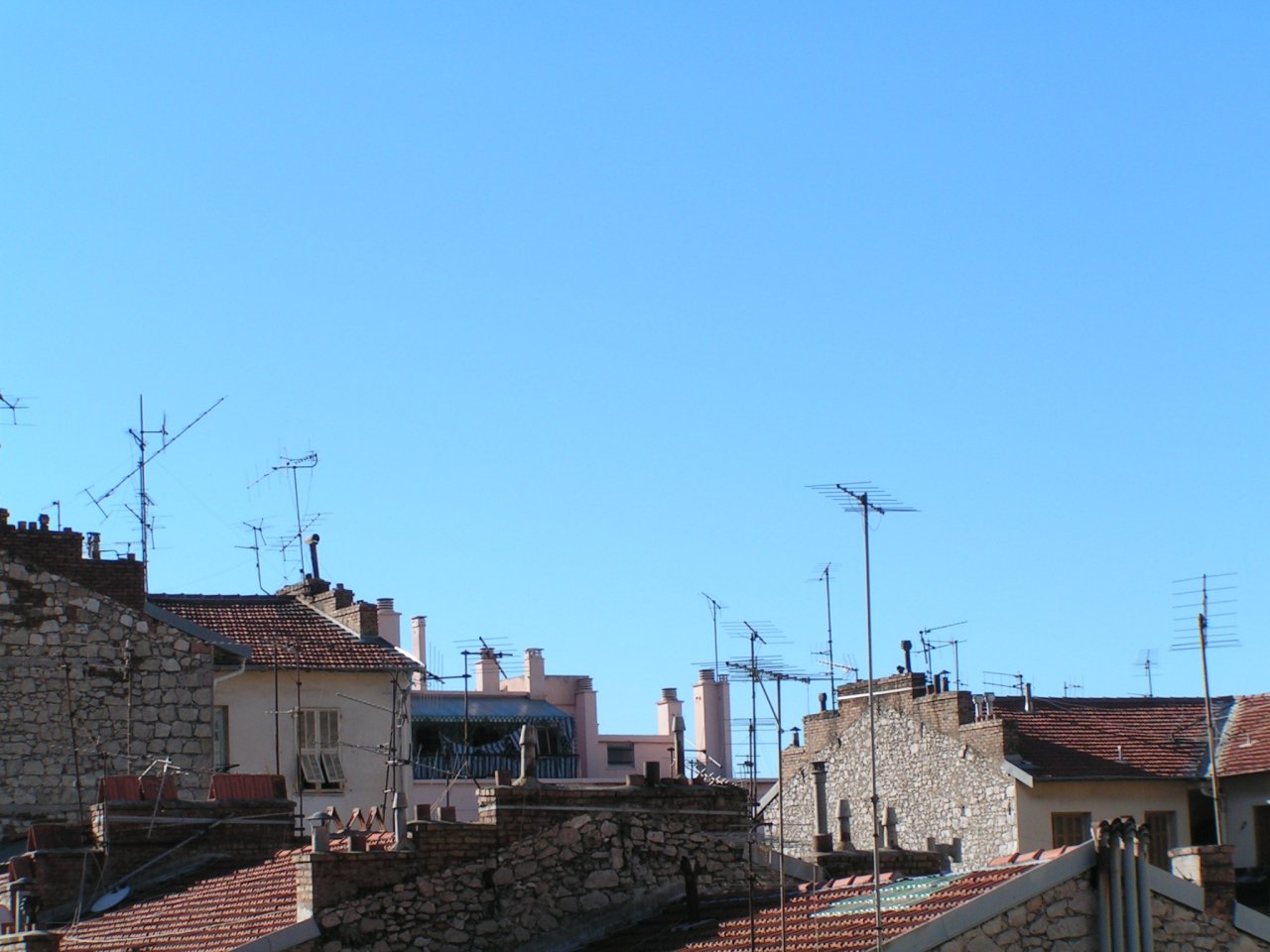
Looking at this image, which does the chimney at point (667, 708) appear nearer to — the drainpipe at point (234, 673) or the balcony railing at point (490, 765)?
the balcony railing at point (490, 765)

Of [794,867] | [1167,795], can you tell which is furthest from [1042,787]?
[794,867]

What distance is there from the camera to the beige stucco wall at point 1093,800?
39.1 m

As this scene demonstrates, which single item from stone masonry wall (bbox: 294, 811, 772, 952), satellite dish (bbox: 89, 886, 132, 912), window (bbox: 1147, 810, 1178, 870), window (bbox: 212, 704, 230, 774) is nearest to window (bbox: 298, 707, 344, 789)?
window (bbox: 212, 704, 230, 774)

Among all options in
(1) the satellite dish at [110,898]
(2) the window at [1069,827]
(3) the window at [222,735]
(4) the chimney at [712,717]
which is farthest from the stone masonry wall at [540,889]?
(4) the chimney at [712,717]

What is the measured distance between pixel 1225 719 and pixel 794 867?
63.2 feet

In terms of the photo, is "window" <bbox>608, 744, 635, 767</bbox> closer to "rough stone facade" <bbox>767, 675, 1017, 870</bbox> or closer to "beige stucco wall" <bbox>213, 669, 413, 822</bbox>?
"rough stone facade" <bbox>767, 675, 1017, 870</bbox>

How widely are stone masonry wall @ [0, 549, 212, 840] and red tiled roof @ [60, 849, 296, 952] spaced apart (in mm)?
6373

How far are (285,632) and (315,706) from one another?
250cm

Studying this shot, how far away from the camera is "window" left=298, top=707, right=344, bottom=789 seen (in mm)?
37875

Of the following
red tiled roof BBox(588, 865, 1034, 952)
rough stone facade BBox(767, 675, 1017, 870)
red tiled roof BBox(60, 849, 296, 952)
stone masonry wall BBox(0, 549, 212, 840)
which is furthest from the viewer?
rough stone facade BBox(767, 675, 1017, 870)

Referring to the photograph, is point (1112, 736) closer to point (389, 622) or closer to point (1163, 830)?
point (1163, 830)

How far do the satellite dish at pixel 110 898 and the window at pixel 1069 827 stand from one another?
61.6 ft

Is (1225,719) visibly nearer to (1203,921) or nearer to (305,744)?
(305,744)

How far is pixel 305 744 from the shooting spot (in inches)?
1501
